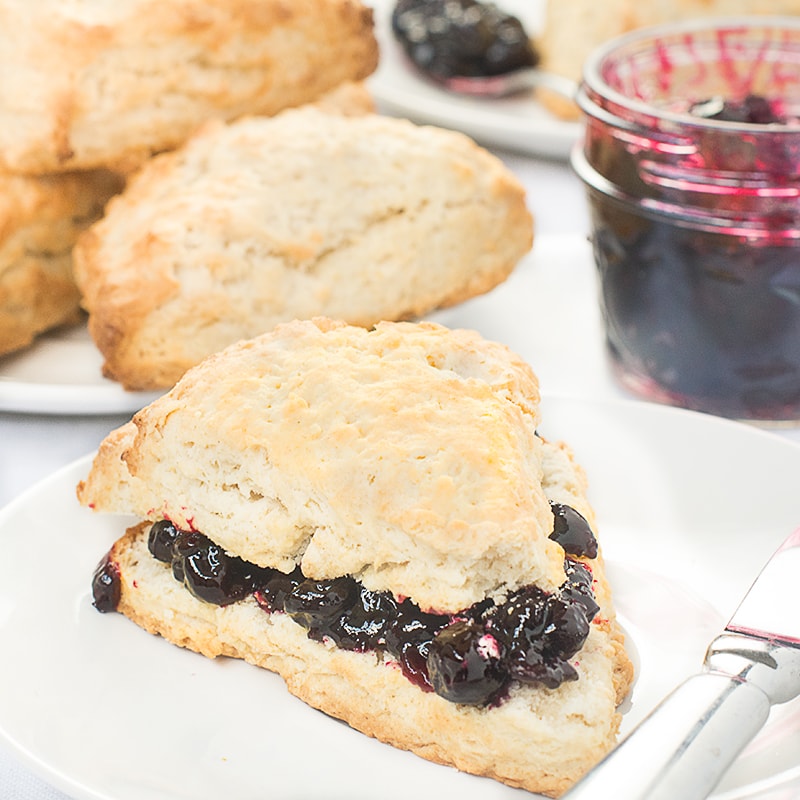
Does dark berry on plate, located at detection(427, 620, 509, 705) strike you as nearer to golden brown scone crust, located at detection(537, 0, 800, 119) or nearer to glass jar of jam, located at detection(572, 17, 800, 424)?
glass jar of jam, located at detection(572, 17, 800, 424)

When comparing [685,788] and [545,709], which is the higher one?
[685,788]

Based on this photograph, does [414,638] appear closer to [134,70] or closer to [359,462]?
[359,462]

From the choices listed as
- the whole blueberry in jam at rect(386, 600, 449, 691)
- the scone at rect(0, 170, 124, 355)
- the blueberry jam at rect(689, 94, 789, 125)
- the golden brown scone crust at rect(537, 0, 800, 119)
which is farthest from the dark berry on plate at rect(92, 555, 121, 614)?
the golden brown scone crust at rect(537, 0, 800, 119)

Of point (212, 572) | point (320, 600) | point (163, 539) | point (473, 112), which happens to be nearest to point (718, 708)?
point (320, 600)

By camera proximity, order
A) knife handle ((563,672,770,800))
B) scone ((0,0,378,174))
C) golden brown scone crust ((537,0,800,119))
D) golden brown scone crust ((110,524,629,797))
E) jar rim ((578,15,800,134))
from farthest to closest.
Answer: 1. golden brown scone crust ((537,0,800,119))
2. scone ((0,0,378,174))
3. jar rim ((578,15,800,134))
4. golden brown scone crust ((110,524,629,797))
5. knife handle ((563,672,770,800))

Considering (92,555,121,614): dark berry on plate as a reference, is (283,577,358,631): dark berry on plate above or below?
above

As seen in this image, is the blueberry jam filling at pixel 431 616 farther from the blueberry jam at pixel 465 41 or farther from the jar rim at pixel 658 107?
the blueberry jam at pixel 465 41

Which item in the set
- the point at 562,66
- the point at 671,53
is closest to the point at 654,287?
the point at 671,53

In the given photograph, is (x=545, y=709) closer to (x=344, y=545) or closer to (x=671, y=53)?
(x=344, y=545)
